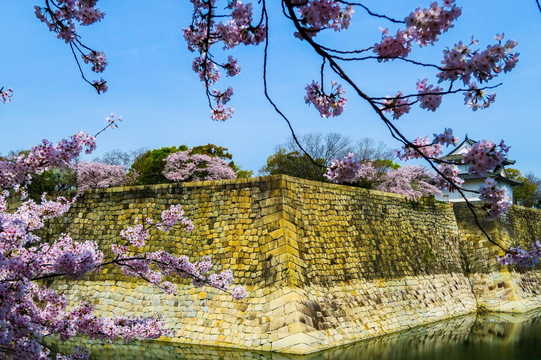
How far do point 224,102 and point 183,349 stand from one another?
582 cm

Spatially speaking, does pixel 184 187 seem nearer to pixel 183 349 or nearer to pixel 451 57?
pixel 183 349

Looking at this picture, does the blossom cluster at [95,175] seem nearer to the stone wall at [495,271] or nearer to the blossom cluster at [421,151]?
the stone wall at [495,271]

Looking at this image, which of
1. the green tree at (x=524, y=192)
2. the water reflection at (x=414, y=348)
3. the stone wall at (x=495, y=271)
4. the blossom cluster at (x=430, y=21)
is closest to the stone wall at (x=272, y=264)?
the water reflection at (x=414, y=348)

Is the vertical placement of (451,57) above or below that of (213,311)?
above

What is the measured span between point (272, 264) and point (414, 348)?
352cm

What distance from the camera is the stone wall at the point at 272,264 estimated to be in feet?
33.4

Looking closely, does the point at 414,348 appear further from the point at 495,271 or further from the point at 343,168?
the point at 495,271

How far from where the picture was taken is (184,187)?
40.2 feet

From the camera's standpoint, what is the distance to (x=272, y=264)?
10648 mm

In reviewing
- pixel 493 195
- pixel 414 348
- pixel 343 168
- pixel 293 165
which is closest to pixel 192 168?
pixel 293 165

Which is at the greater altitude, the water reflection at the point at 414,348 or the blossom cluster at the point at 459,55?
the blossom cluster at the point at 459,55

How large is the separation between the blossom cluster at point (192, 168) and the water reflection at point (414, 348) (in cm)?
1228

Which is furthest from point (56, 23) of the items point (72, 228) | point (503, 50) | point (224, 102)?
point (72, 228)

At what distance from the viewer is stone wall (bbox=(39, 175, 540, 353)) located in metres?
10.2
